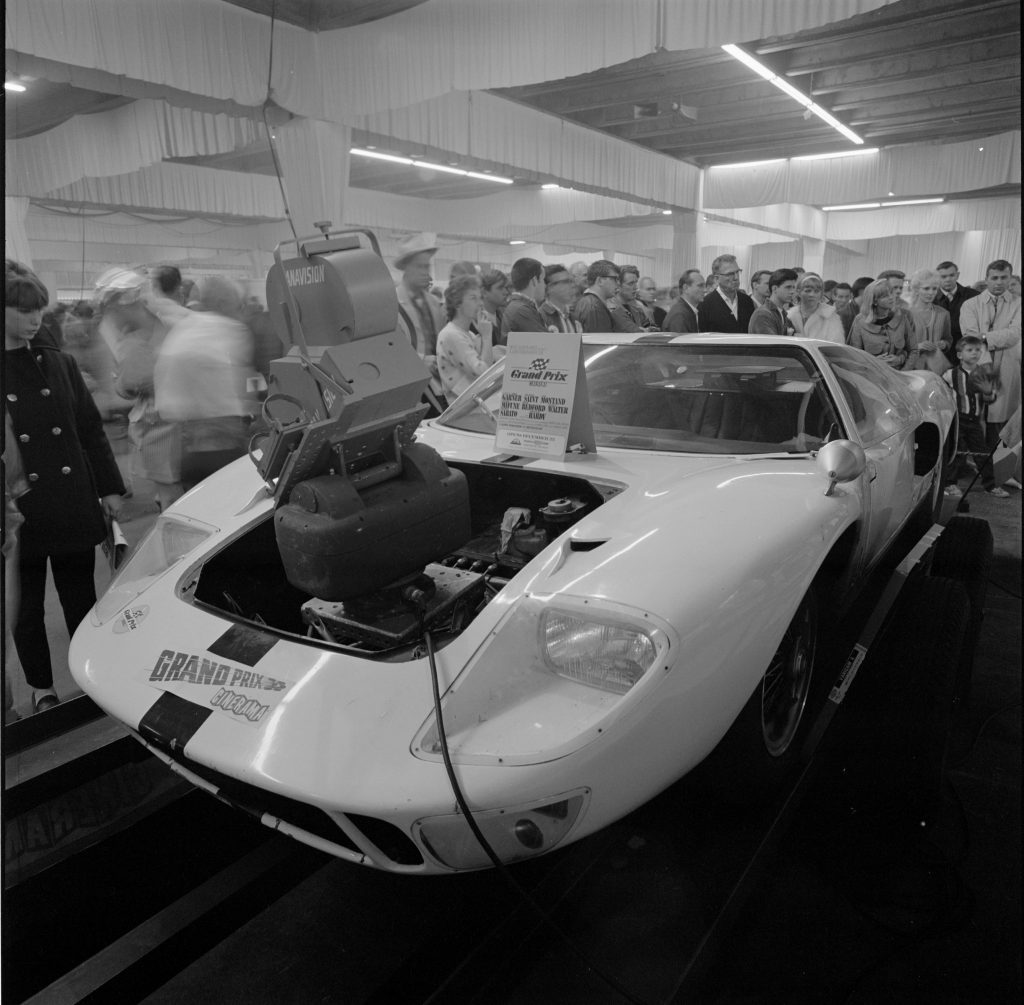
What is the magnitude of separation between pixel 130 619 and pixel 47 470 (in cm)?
95

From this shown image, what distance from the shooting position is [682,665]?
140cm

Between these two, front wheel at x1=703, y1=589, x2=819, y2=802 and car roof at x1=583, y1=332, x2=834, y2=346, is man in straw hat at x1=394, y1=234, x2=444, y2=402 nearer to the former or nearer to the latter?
car roof at x1=583, y1=332, x2=834, y2=346

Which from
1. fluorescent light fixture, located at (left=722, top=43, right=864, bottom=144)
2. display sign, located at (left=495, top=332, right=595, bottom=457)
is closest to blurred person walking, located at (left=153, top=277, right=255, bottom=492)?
display sign, located at (left=495, top=332, right=595, bottom=457)

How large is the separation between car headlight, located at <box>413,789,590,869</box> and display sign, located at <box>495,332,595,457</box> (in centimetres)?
115

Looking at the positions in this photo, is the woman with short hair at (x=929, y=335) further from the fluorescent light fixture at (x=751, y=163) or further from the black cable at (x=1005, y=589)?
the fluorescent light fixture at (x=751, y=163)

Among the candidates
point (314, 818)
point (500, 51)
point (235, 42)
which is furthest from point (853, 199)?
point (314, 818)

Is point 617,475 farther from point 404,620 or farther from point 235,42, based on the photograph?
point 235,42

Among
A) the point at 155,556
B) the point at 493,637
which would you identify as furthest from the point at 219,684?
the point at 155,556

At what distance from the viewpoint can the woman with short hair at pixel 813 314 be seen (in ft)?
17.2

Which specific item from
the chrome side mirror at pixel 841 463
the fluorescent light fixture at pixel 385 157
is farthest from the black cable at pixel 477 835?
the fluorescent light fixture at pixel 385 157

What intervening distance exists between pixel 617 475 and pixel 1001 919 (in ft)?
4.27

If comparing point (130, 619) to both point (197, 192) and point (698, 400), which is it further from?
point (197, 192)

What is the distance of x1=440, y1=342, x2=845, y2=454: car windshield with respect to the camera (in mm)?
2480

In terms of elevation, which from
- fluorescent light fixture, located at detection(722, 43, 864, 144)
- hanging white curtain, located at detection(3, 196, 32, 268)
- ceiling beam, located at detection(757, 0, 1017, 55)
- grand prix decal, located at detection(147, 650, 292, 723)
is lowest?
grand prix decal, located at detection(147, 650, 292, 723)
